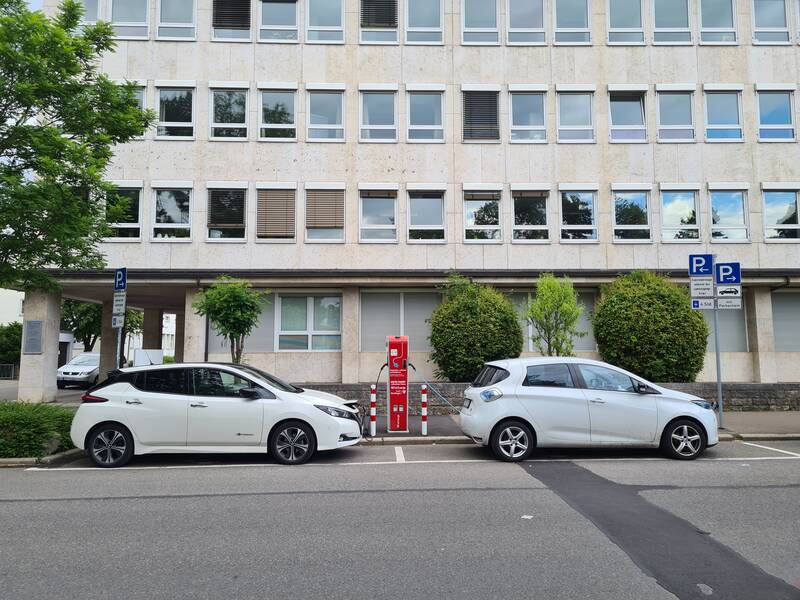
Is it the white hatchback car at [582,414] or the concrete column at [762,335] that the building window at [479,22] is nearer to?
the concrete column at [762,335]

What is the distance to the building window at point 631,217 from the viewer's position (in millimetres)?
19359

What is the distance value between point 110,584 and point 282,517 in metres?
2.03

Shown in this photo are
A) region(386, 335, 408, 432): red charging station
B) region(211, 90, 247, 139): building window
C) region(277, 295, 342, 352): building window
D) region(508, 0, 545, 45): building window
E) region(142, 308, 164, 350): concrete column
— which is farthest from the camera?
region(142, 308, 164, 350): concrete column

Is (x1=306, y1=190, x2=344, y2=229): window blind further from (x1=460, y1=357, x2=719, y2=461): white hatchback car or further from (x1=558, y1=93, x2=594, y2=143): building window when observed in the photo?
(x1=460, y1=357, x2=719, y2=461): white hatchback car

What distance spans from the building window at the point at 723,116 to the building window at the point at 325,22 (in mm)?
12629

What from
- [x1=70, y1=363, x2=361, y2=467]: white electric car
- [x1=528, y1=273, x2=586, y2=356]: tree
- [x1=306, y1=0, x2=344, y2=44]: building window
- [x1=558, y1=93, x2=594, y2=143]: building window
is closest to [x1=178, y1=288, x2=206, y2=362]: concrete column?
[x1=70, y1=363, x2=361, y2=467]: white electric car

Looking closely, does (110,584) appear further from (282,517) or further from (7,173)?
(7,173)

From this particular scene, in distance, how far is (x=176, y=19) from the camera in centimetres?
1967

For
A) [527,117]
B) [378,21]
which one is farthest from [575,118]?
[378,21]

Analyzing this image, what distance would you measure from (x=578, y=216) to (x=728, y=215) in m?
5.02

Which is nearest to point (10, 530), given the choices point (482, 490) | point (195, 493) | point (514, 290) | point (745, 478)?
point (195, 493)

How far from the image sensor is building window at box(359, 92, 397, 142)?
1953 cm

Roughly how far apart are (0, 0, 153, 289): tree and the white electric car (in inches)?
137

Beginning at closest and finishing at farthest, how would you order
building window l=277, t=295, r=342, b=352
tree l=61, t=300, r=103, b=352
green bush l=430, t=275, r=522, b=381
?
1. green bush l=430, t=275, r=522, b=381
2. building window l=277, t=295, r=342, b=352
3. tree l=61, t=300, r=103, b=352
